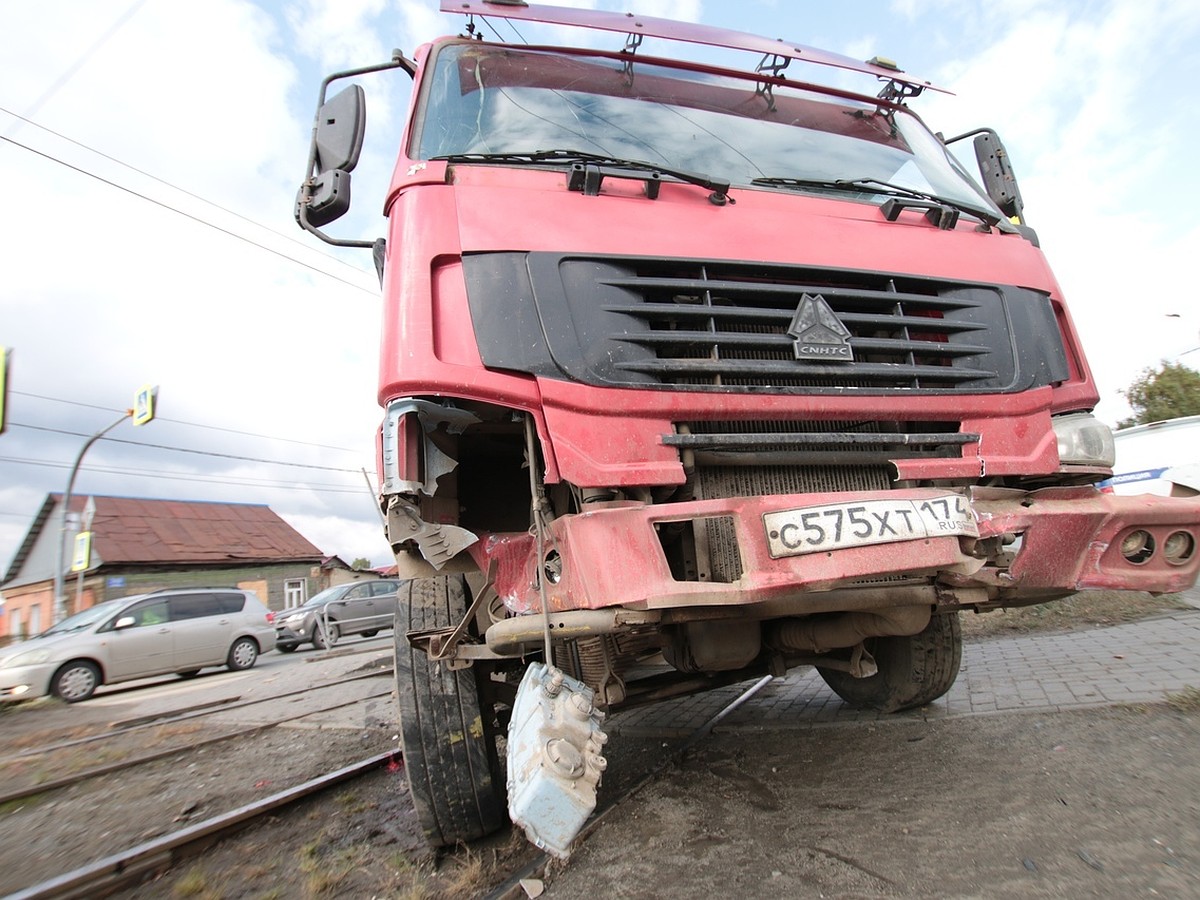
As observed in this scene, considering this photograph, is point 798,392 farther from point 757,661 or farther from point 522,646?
point 757,661

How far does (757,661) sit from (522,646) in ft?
4.86

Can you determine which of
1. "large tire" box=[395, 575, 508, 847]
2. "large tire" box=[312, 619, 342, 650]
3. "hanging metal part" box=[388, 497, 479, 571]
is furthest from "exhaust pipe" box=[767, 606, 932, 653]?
"large tire" box=[312, 619, 342, 650]

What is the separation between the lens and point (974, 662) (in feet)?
17.5

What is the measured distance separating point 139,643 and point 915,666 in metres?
11.3

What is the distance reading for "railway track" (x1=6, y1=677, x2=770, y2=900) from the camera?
2531 mm

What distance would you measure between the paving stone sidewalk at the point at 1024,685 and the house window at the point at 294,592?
86.7 ft

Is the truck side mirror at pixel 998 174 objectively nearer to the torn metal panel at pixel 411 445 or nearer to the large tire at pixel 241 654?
the torn metal panel at pixel 411 445

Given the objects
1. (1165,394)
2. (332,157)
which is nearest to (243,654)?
(332,157)

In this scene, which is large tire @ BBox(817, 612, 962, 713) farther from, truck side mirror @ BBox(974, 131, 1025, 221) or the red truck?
truck side mirror @ BBox(974, 131, 1025, 221)

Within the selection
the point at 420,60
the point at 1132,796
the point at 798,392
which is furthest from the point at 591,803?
the point at 420,60

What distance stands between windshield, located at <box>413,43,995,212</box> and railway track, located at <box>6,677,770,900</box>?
2717 millimetres

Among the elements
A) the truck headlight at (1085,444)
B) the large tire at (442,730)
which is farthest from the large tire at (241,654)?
the truck headlight at (1085,444)

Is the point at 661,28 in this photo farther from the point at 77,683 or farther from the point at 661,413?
the point at 77,683

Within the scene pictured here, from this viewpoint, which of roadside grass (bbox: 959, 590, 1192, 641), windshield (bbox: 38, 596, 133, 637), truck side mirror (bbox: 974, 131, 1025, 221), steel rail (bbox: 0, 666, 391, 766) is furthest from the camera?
windshield (bbox: 38, 596, 133, 637)
